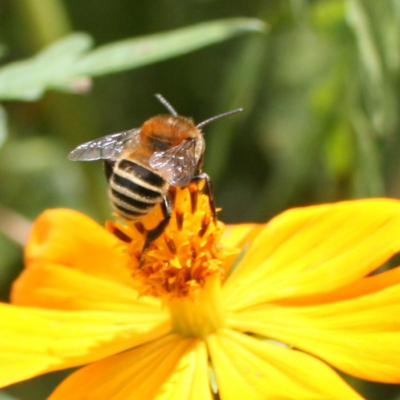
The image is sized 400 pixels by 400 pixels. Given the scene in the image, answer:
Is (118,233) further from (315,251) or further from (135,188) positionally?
(315,251)

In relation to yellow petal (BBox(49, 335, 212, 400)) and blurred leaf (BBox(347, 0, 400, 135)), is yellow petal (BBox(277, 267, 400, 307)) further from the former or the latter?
blurred leaf (BBox(347, 0, 400, 135))

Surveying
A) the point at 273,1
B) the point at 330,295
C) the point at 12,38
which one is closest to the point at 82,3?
the point at 12,38

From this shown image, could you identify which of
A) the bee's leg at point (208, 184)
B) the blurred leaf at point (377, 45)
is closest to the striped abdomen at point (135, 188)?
the bee's leg at point (208, 184)

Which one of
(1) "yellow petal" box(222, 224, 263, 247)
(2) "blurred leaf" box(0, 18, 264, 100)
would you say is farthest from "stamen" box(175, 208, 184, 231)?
(2) "blurred leaf" box(0, 18, 264, 100)

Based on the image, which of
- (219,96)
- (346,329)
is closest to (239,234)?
(346,329)

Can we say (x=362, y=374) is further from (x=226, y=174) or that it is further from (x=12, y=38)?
(x=12, y=38)

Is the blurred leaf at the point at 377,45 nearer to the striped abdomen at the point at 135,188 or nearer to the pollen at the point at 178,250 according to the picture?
the pollen at the point at 178,250
